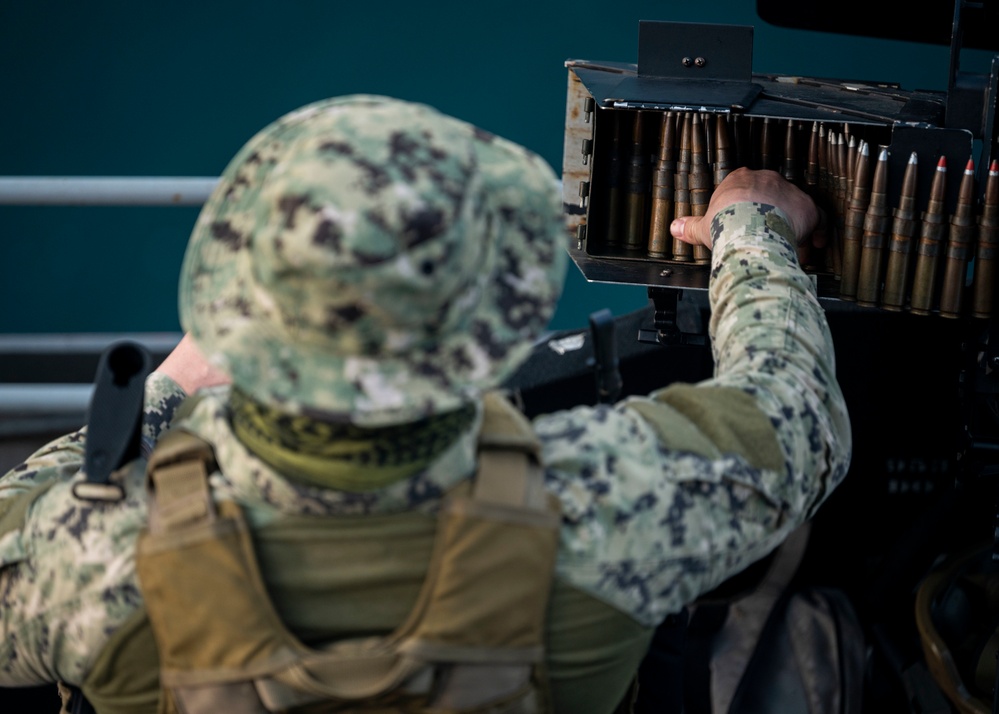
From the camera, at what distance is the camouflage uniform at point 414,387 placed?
1.10m

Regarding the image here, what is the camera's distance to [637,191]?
8.71ft

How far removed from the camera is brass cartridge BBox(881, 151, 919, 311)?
212 centimetres

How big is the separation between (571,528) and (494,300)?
277 millimetres

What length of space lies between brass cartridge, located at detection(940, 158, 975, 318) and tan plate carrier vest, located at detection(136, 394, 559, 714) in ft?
4.02

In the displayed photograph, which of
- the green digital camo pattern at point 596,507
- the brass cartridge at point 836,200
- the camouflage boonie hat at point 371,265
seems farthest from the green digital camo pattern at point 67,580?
the brass cartridge at point 836,200

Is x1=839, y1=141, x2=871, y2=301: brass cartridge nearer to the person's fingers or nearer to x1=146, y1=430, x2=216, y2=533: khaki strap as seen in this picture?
the person's fingers

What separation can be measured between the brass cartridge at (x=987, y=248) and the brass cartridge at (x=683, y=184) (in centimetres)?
66

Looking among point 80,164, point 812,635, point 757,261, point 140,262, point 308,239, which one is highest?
point 308,239

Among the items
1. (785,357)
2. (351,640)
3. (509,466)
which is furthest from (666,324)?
(351,640)

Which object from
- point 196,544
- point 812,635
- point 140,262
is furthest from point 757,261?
point 140,262

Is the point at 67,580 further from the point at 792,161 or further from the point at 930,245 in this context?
the point at 792,161

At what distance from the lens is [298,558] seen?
3.99ft

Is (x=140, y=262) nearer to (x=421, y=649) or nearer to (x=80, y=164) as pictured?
(x=80, y=164)

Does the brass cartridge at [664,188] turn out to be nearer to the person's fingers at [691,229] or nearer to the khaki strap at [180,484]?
the person's fingers at [691,229]
